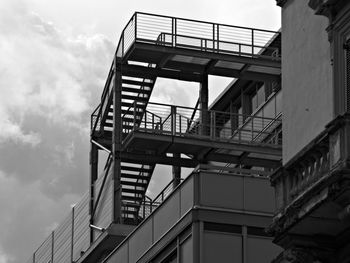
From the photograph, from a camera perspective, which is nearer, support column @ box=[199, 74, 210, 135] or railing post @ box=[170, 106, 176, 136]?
railing post @ box=[170, 106, 176, 136]

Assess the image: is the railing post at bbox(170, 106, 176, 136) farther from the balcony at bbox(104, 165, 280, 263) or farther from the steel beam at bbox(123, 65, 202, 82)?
the balcony at bbox(104, 165, 280, 263)

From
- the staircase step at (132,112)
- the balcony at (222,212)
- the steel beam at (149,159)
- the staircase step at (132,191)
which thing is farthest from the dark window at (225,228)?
the staircase step at (132,191)

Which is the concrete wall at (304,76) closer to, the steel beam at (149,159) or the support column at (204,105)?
the steel beam at (149,159)

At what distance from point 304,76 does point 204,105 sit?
83.5ft

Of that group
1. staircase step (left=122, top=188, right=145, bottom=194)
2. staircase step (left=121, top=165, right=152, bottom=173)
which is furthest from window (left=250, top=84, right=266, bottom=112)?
staircase step (left=122, top=188, right=145, bottom=194)

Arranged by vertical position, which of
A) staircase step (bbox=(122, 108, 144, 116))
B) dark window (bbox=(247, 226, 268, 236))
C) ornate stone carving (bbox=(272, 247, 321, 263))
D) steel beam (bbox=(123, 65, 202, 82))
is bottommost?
ornate stone carving (bbox=(272, 247, 321, 263))

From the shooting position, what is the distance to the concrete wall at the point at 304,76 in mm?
29359

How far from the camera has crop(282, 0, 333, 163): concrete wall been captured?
29.4m

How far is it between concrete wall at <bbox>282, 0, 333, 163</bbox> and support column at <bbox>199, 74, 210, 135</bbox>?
73.9ft

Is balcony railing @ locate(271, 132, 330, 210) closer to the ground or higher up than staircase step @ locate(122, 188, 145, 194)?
closer to the ground

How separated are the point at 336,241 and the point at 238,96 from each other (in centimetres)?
3003

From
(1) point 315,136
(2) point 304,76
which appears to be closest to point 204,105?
(2) point 304,76

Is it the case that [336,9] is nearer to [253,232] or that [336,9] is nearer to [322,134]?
[322,134]

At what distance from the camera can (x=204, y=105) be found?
55.7 meters
